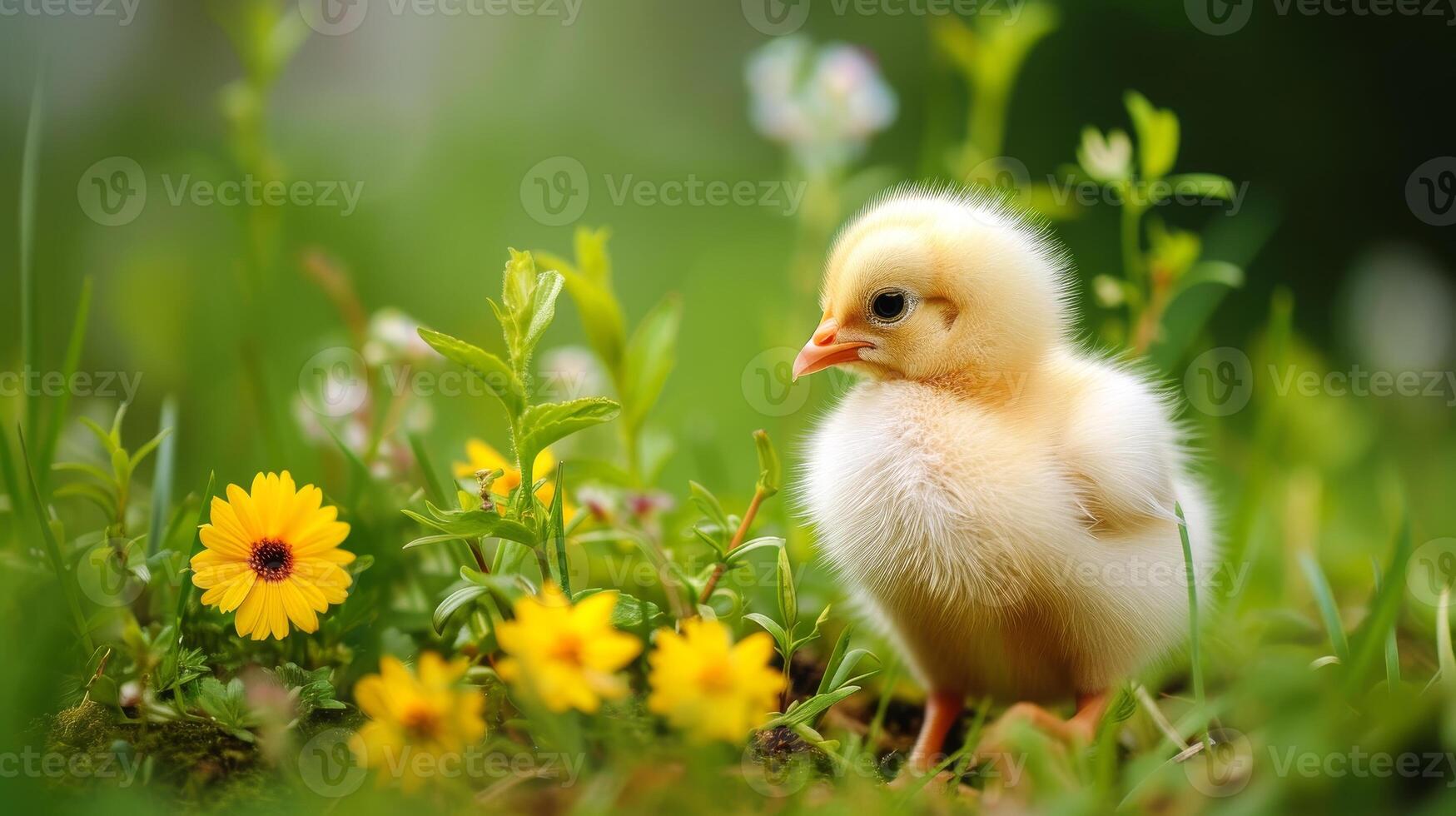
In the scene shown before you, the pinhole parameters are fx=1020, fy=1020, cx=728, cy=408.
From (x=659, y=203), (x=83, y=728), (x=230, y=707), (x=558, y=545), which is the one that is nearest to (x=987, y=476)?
(x=558, y=545)

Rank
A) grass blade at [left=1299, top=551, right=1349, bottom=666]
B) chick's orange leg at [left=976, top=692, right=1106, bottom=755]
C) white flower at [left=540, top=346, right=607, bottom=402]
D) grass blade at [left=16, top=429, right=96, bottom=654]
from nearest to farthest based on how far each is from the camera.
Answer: chick's orange leg at [left=976, top=692, right=1106, bottom=755]
grass blade at [left=16, top=429, right=96, bottom=654]
grass blade at [left=1299, top=551, right=1349, bottom=666]
white flower at [left=540, top=346, right=607, bottom=402]

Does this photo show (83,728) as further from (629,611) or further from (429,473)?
(629,611)

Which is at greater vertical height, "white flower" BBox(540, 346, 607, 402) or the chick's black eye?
the chick's black eye

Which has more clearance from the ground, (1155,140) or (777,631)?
(1155,140)

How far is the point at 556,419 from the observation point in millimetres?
1049

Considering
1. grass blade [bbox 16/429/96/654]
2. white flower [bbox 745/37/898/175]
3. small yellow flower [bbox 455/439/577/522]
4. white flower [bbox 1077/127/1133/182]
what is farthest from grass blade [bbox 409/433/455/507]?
white flower [bbox 745/37/898/175]

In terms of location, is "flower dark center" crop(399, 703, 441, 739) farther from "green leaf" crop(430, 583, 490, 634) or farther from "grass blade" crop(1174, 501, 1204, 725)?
"grass blade" crop(1174, 501, 1204, 725)

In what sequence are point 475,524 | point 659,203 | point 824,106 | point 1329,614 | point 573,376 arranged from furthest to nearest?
point 659,203 → point 824,106 → point 573,376 → point 1329,614 → point 475,524

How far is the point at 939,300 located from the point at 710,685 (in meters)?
0.62

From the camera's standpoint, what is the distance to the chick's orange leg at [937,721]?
1.31 meters

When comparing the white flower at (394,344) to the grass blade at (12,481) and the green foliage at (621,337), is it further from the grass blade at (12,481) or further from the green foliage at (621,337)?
the grass blade at (12,481)

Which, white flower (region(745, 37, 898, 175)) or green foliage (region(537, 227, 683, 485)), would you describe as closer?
green foliage (region(537, 227, 683, 485))

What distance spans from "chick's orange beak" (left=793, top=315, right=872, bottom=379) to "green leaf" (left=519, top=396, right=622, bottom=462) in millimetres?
334

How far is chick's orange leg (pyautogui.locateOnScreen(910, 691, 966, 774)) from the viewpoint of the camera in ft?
4.31
